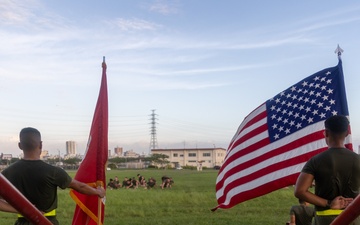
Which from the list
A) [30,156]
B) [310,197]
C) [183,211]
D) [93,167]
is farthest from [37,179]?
[183,211]

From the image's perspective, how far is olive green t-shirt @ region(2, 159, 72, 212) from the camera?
4.60 m

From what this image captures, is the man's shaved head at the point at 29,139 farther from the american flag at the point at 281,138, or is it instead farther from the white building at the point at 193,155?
the white building at the point at 193,155

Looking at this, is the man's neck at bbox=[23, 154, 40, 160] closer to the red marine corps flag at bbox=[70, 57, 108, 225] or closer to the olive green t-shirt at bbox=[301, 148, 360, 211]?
the red marine corps flag at bbox=[70, 57, 108, 225]

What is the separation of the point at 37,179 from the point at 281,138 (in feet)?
11.7

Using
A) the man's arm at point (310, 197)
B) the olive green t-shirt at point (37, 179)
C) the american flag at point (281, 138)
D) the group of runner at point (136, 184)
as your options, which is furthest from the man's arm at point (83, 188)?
the group of runner at point (136, 184)

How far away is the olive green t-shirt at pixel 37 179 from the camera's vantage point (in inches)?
181

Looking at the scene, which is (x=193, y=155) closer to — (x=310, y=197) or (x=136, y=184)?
(x=136, y=184)

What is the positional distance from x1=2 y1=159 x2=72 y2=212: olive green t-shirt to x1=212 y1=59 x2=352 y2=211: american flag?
2.50m

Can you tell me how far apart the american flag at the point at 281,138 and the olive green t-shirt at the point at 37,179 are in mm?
2500

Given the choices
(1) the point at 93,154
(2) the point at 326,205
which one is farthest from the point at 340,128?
(1) the point at 93,154

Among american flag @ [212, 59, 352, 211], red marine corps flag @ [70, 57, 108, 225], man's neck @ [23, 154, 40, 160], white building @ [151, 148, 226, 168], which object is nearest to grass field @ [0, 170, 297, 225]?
american flag @ [212, 59, 352, 211]

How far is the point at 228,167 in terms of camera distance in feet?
24.0

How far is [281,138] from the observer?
269 inches

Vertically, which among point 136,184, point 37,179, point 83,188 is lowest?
point 136,184
